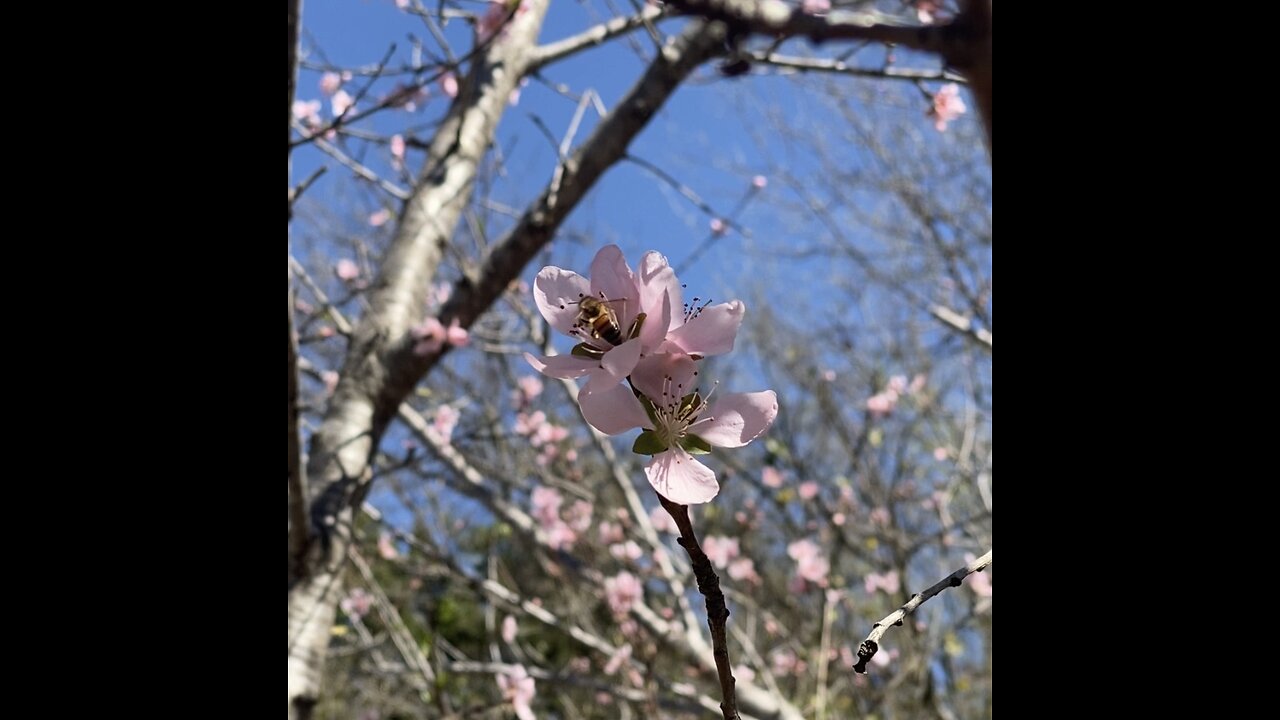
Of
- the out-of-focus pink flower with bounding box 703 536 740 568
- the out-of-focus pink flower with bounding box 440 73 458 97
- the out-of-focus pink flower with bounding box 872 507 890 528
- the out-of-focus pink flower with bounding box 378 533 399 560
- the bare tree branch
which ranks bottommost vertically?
the bare tree branch

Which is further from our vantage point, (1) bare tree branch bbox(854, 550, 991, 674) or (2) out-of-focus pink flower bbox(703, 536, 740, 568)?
(2) out-of-focus pink flower bbox(703, 536, 740, 568)

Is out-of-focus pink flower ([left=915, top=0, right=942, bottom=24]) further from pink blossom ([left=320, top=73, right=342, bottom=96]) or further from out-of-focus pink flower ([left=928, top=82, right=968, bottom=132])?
pink blossom ([left=320, top=73, right=342, bottom=96])

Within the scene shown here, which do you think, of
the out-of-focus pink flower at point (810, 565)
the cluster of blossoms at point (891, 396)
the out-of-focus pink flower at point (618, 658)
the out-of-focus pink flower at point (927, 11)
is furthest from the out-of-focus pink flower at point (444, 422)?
the cluster of blossoms at point (891, 396)

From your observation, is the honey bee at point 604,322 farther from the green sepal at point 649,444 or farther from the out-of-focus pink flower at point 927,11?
the out-of-focus pink flower at point 927,11

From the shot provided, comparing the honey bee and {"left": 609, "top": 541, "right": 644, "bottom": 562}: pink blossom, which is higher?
{"left": 609, "top": 541, "right": 644, "bottom": 562}: pink blossom

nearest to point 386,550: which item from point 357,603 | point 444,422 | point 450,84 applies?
point 357,603

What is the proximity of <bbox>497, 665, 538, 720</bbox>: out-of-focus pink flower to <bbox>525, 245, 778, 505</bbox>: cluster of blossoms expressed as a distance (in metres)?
1.43

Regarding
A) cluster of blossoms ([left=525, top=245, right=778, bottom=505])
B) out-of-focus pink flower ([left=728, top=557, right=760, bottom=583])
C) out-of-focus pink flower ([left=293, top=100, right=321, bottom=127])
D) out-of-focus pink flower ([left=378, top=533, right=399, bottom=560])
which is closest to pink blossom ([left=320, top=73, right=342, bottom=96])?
out-of-focus pink flower ([left=293, top=100, right=321, bottom=127])

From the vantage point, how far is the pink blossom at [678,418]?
541 millimetres

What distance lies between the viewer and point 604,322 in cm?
56

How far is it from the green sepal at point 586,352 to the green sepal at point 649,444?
0.06m

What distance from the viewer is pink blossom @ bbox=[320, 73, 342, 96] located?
8.56 feet
